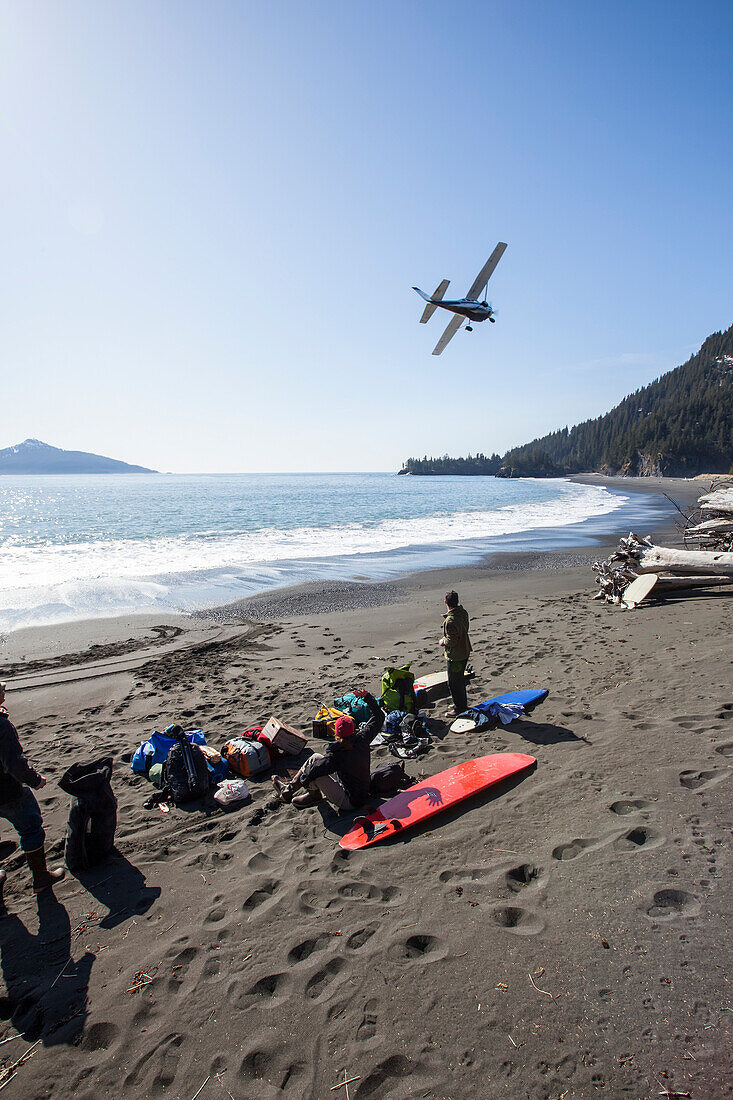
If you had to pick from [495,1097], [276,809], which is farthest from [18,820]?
[495,1097]

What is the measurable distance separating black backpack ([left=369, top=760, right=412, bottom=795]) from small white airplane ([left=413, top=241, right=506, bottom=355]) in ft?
35.9

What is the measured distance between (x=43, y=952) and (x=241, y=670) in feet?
21.2

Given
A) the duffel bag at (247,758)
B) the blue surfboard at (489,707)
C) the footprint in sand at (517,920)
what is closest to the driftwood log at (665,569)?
A: the blue surfboard at (489,707)

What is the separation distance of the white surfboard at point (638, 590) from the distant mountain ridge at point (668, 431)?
94692 mm

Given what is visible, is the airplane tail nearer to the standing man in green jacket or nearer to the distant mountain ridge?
the standing man in green jacket

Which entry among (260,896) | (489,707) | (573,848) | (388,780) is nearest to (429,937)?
(573,848)

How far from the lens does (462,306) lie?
44.1 feet

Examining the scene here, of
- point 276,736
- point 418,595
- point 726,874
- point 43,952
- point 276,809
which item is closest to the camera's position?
point 726,874

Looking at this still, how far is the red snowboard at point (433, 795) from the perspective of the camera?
4.68m

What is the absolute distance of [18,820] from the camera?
4.50m

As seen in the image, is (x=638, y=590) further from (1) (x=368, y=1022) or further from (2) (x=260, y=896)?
(1) (x=368, y=1022)

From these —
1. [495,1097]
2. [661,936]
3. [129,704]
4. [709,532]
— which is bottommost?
[129,704]

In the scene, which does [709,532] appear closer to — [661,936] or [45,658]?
[661,936]

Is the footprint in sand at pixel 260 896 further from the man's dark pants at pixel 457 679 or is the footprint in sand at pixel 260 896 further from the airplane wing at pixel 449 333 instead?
the airplane wing at pixel 449 333
